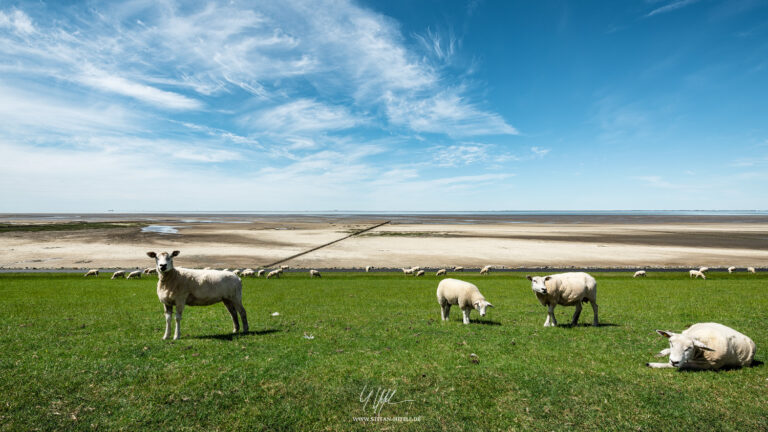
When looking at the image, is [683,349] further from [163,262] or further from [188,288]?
[163,262]

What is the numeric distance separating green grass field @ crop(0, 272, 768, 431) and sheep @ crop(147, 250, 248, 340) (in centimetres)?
93

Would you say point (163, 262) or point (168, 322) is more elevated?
point (163, 262)

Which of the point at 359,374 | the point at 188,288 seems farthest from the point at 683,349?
the point at 188,288

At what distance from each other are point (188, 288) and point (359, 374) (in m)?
6.67

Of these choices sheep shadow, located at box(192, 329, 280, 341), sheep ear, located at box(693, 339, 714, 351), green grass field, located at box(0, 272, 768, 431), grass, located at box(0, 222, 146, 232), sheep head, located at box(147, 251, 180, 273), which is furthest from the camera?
grass, located at box(0, 222, 146, 232)

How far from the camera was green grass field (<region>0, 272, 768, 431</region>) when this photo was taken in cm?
614

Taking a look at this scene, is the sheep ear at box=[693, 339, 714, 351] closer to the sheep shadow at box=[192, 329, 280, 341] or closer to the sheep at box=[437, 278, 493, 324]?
the sheep at box=[437, 278, 493, 324]

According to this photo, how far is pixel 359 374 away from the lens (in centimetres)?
785

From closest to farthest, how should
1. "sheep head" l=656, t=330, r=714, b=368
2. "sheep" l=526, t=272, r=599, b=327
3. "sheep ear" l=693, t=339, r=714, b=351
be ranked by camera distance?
"sheep ear" l=693, t=339, r=714, b=351 → "sheep head" l=656, t=330, r=714, b=368 → "sheep" l=526, t=272, r=599, b=327

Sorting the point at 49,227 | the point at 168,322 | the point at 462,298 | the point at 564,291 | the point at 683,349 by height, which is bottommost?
the point at 49,227

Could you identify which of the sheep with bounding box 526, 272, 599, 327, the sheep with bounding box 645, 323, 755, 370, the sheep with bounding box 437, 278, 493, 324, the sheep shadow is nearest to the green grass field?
the sheep shadow

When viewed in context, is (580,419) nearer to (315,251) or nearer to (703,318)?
(703,318)

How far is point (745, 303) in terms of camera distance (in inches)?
606

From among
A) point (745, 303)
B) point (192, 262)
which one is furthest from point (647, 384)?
point (192, 262)
